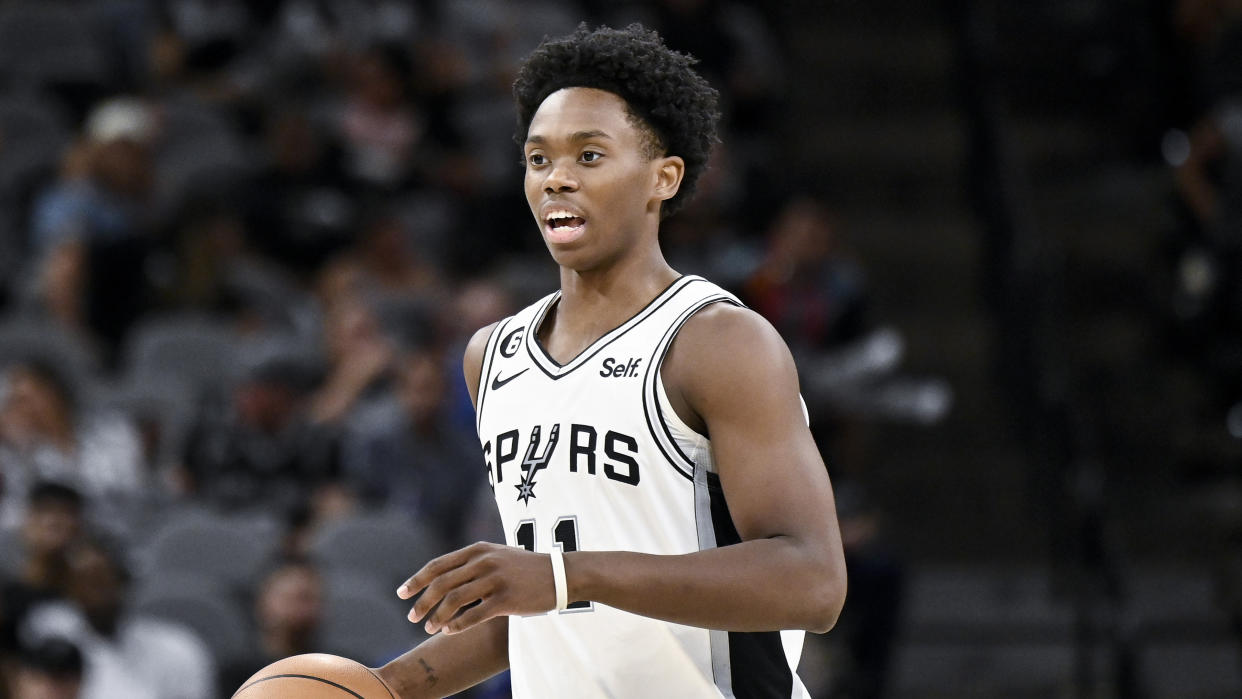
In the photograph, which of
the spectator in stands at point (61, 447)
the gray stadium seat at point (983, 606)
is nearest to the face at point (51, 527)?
the spectator in stands at point (61, 447)

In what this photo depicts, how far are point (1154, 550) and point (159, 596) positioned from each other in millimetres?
4665

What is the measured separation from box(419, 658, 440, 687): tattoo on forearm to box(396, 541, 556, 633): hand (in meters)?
0.69

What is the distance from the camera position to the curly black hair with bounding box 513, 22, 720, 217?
9.41ft

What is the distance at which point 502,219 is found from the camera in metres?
10.1

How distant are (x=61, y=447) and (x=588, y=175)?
5.76 metres

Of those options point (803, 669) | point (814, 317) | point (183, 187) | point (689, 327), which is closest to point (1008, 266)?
point (814, 317)

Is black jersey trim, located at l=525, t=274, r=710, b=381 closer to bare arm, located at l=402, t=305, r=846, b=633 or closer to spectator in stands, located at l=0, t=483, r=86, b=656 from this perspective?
bare arm, located at l=402, t=305, r=846, b=633

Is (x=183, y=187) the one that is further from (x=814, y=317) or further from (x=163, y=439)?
(x=814, y=317)

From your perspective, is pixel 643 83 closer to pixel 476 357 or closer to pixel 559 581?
pixel 476 357

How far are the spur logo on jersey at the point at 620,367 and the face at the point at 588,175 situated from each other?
0.18m

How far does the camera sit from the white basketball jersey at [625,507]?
2.78 metres

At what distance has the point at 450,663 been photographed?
3.07 meters

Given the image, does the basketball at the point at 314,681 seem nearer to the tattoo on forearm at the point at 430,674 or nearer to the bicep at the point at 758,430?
the tattoo on forearm at the point at 430,674

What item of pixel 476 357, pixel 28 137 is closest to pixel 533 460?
pixel 476 357
